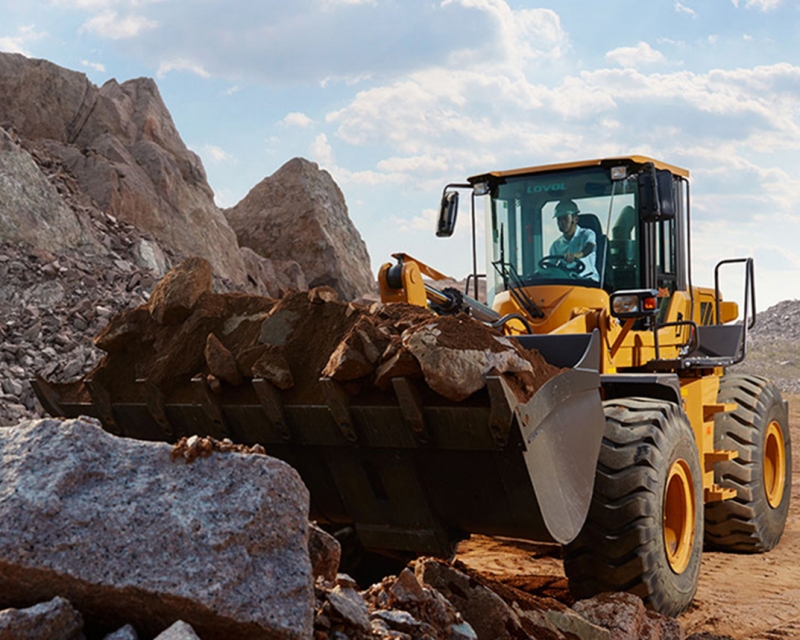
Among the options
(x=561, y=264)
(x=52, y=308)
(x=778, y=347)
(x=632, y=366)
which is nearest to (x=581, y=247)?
(x=561, y=264)

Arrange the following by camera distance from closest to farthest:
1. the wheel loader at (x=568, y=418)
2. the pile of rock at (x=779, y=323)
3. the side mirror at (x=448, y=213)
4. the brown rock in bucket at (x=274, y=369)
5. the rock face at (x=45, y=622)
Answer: the rock face at (x=45, y=622)
the wheel loader at (x=568, y=418)
the brown rock in bucket at (x=274, y=369)
the side mirror at (x=448, y=213)
the pile of rock at (x=779, y=323)

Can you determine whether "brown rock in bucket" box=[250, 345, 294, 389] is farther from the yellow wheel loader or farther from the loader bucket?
the yellow wheel loader

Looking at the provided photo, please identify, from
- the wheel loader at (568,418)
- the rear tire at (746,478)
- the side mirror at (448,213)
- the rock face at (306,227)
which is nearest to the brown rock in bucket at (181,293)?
the wheel loader at (568,418)

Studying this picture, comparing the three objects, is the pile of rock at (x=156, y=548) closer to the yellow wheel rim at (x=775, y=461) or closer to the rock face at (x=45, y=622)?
the rock face at (x=45, y=622)

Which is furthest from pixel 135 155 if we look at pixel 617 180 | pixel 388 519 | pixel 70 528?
pixel 70 528

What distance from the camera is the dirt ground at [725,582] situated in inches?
225

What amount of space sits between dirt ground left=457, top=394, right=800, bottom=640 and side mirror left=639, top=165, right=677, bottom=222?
257 cm

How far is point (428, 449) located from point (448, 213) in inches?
134

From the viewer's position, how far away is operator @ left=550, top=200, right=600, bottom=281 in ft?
22.7

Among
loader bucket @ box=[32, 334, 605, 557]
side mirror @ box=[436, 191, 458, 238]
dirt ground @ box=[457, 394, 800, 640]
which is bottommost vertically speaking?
dirt ground @ box=[457, 394, 800, 640]

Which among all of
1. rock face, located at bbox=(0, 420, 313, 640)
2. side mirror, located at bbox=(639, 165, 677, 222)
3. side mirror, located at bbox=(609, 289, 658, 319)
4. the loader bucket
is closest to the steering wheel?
side mirror, located at bbox=(609, 289, 658, 319)

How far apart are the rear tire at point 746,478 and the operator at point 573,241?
218 cm

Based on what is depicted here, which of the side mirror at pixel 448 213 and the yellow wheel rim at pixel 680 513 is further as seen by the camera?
the side mirror at pixel 448 213

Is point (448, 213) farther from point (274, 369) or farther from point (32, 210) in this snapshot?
point (32, 210)
